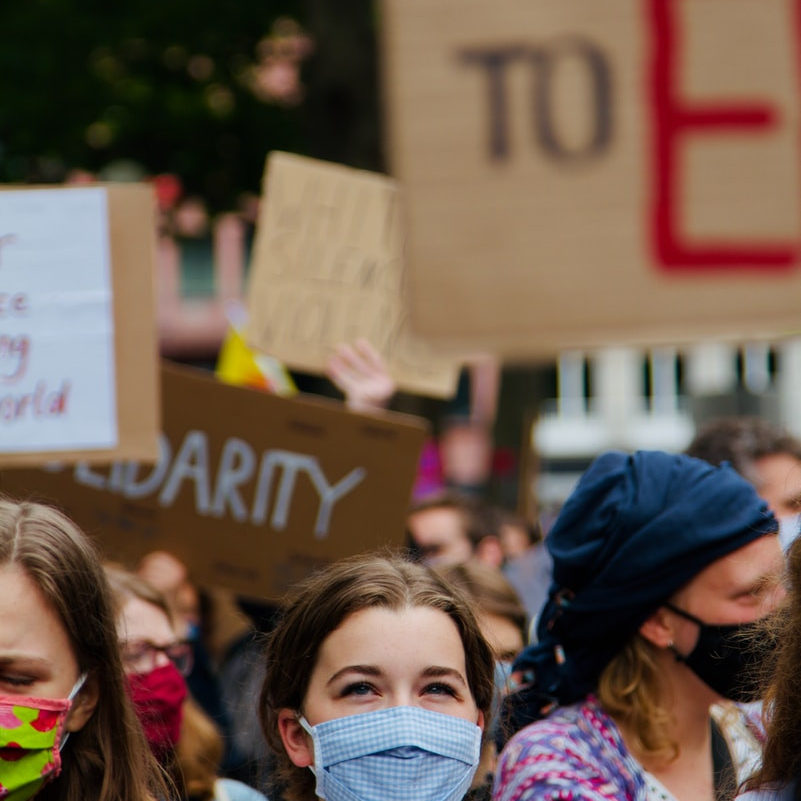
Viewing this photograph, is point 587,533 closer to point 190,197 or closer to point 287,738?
point 287,738

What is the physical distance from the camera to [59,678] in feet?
8.73

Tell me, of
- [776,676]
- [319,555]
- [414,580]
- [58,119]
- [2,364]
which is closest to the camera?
[776,676]

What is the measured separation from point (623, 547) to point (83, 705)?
1.06 meters

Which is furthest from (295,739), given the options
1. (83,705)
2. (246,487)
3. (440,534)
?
(440,534)

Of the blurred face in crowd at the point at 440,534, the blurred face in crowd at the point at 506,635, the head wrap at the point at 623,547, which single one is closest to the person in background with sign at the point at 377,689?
the head wrap at the point at 623,547

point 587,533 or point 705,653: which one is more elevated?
point 587,533

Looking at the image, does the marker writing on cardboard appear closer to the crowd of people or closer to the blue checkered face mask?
the crowd of people

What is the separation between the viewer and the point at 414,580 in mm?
2988

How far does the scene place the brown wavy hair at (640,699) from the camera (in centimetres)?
304

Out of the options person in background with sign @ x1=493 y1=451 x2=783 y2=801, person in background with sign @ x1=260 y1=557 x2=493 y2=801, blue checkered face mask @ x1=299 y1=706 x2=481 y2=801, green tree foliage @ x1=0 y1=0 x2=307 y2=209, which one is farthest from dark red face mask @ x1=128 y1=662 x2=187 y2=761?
green tree foliage @ x1=0 y1=0 x2=307 y2=209

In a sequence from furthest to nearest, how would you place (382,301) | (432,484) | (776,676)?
(432,484), (382,301), (776,676)

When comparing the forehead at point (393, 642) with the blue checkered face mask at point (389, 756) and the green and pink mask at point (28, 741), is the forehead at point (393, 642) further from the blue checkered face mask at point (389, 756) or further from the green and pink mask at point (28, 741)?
the green and pink mask at point (28, 741)

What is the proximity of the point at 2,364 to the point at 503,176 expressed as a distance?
4.96 ft

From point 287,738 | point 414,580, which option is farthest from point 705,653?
point 287,738
